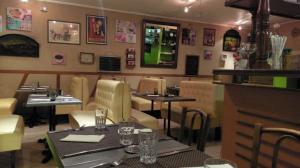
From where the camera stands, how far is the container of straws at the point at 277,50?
195cm

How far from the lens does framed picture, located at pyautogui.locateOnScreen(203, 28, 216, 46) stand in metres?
7.82

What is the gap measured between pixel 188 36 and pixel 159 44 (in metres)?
1.07

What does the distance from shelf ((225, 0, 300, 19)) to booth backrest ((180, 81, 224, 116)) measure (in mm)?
1690

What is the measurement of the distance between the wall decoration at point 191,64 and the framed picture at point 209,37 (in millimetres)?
607

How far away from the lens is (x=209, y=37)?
7914mm

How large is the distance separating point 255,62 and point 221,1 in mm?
3868

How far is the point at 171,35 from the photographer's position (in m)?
7.23

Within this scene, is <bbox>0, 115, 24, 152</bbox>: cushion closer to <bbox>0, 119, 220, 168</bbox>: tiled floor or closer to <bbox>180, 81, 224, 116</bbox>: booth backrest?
<bbox>0, 119, 220, 168</bbox>: tiled floor

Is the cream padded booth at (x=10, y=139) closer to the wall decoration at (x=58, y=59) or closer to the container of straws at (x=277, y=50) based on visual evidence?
the container of straws at (x=277, y=50)

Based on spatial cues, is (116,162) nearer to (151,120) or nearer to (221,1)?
(151,120)

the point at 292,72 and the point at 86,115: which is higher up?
the point at 292,72

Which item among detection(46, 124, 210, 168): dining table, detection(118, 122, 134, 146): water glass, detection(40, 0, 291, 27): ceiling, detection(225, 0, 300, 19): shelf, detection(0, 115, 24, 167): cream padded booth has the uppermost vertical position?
detection(40, 0, 291, 27): ceiling

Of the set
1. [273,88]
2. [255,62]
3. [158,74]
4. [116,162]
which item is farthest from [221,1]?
[116,162]

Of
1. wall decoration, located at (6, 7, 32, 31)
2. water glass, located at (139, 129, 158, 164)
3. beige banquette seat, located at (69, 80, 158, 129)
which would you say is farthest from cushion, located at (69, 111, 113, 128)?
wall decoration, located at (6, 7, 32, 31)
